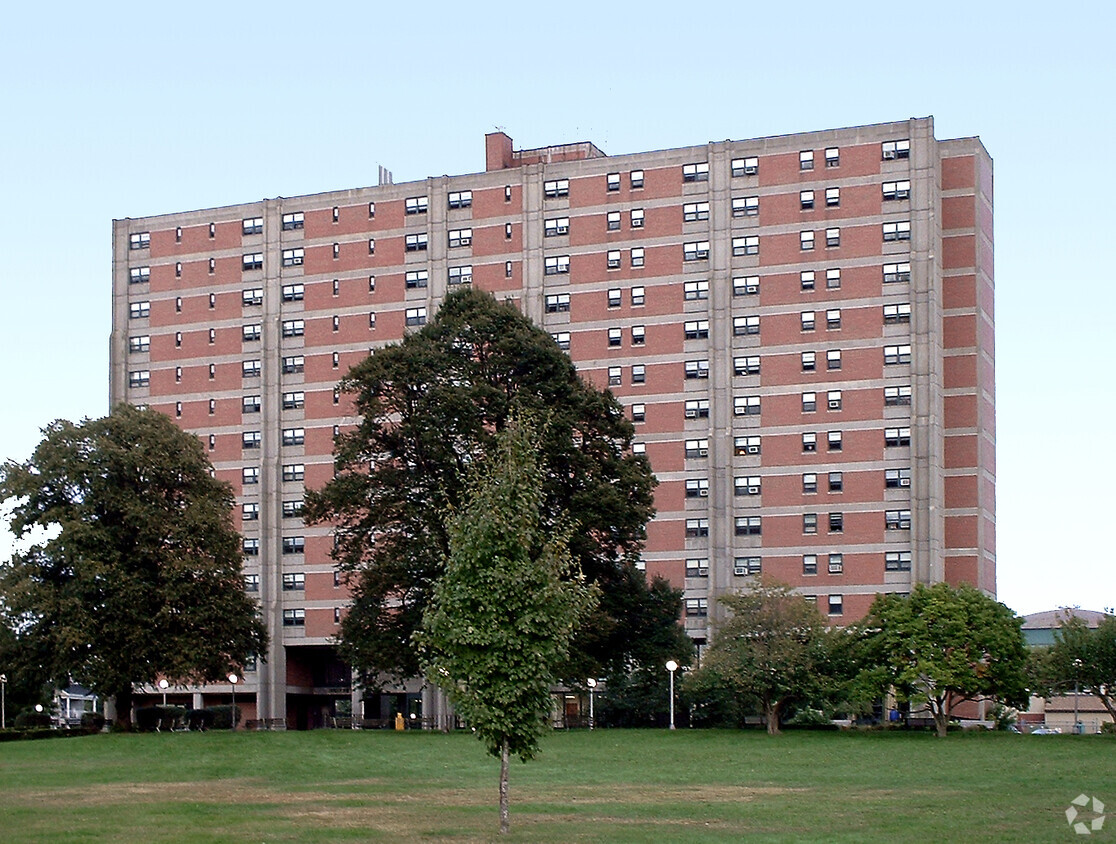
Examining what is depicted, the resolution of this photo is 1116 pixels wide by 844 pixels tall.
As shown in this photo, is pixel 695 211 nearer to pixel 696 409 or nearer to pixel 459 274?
pixel 696 409

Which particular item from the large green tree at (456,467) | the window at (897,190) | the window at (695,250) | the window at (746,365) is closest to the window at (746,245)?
the window at (695,250)

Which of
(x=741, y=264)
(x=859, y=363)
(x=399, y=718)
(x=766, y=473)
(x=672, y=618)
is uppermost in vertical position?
(x=741, y=264)

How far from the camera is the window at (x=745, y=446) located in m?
114

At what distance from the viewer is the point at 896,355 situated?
363ft

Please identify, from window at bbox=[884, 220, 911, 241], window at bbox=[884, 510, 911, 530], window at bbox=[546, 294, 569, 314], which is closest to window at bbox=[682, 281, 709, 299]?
window at bbox=[546, 294, 569, 314]

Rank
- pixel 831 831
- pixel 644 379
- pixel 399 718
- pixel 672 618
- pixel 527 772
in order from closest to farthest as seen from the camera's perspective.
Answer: pixel 831 831 → pixel 527 772 → pixel 672 618 → pixel 399 718 → pixel 644 379

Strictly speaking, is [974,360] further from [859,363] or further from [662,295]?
[662,295]

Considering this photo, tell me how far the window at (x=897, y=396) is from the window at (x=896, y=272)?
7405mm

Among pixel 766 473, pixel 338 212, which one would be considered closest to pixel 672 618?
pixel 766 473

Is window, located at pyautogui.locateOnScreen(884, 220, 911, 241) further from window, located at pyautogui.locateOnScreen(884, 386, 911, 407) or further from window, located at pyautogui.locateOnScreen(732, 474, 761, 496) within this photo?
window, located at pyautogui.locateOnScreen(732, 474, 761, 496)

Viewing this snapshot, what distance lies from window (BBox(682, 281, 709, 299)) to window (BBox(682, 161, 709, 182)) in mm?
7663

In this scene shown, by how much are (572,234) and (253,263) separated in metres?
27.2

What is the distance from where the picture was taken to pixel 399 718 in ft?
359

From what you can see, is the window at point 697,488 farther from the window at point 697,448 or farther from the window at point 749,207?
the window at point 749,207
